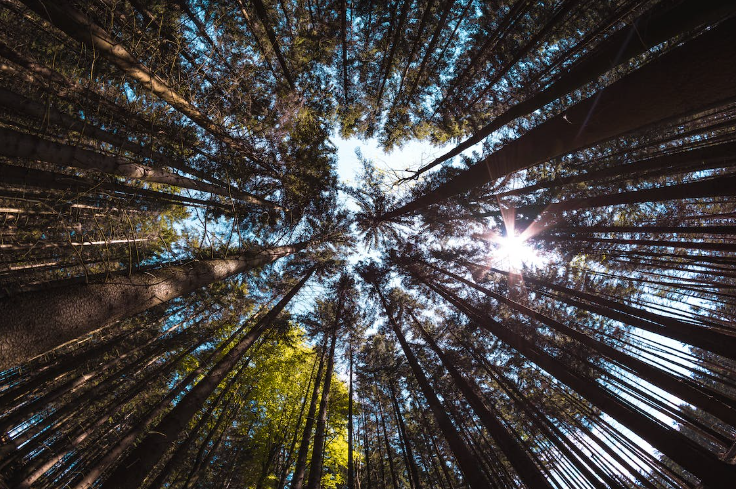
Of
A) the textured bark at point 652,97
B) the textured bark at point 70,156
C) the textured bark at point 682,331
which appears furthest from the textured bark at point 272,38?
the textured bark at point 682,331

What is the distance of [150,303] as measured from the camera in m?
3.19

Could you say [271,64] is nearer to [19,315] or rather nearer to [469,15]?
[469,15]

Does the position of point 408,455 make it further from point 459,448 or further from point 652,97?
point 652,97

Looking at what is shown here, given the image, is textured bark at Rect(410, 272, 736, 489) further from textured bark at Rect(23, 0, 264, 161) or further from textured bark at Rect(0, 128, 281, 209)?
textured bark at Rect(23, 0, 264, 161)

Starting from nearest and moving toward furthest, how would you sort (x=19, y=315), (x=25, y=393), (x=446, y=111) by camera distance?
(x=19, y=315), (x=25, y=393), (x=446, y=111)

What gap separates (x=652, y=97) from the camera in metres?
2.75

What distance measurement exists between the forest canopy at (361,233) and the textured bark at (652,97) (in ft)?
0.08

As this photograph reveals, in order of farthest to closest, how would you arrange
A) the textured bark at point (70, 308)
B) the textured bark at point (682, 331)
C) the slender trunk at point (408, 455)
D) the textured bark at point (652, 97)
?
1. the slender trunk at point (408, 455)
2. the textured bark at point (682, 331)
3. the textured bark at point (652, 97)
4. the textured bark at point (70, 308)

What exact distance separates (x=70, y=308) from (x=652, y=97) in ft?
18.5

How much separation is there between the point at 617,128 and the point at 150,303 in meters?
5.67

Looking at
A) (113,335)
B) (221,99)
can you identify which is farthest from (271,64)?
(113,335)

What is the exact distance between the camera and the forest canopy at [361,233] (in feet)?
11.1

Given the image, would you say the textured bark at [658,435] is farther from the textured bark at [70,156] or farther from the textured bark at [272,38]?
the textured bark at [272,38]

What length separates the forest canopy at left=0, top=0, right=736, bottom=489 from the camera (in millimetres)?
3396
